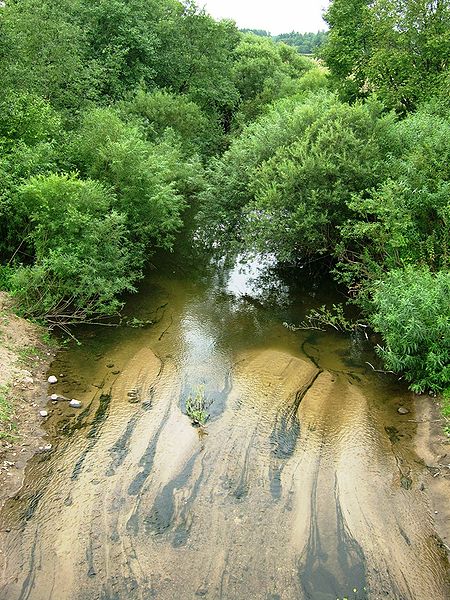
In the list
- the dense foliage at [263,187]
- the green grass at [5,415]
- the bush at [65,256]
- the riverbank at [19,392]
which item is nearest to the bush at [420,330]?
the dense foliage at [263,187]

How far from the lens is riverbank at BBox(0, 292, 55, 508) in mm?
9866

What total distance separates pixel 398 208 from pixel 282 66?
34.4 meters

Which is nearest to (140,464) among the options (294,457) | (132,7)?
(294,457)

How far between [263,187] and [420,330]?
27.5 feet

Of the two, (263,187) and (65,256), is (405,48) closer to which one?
(263,187)

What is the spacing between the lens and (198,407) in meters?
11.7

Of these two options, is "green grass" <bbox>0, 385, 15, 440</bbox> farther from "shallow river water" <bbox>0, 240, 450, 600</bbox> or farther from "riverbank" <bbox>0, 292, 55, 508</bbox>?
"shallow river water" <bbox>0, 240, 450, 600</bbox>

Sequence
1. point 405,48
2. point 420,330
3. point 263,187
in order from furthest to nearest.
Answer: point 405,48 < point 263,187 < point 420,330

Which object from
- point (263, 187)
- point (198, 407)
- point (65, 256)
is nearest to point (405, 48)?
point (263, 187)

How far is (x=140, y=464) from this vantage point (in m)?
10.1

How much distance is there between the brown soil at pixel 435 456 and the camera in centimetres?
901

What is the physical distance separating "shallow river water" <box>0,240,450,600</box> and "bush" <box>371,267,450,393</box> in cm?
78

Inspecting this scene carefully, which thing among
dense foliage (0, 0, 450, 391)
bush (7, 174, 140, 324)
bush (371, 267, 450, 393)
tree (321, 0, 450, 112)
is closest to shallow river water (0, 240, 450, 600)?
bush (371, 267, 450, 393)

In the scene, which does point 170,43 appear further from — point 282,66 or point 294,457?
point 294,457
